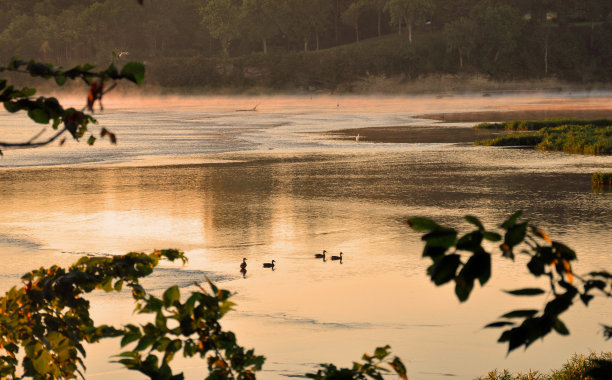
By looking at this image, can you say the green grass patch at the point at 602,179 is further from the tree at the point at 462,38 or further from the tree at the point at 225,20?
the tree at the point at 225,20

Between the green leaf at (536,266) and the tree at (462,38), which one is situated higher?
the tree at (462,38)

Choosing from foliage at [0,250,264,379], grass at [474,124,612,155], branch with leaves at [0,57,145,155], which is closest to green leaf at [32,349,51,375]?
foliage at [0,250,264,379]

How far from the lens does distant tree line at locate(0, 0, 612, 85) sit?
16600 centimetres

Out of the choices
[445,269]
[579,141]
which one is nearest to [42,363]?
[445,269]

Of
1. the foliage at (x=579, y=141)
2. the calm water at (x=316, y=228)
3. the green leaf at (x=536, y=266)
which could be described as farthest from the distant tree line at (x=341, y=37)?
the green leaf at (x=536, y=266)

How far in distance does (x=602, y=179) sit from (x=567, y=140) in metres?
17.5

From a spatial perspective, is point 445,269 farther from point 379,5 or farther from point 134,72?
point 379,5

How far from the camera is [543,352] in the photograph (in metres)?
12.7

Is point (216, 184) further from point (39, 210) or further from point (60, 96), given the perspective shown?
point (60, 96)

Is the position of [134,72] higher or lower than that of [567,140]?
higher

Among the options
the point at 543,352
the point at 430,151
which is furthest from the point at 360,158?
the point at 543,352

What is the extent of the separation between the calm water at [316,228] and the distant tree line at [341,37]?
114796 mm

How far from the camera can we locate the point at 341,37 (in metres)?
200

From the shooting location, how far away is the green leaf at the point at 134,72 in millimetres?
3400
